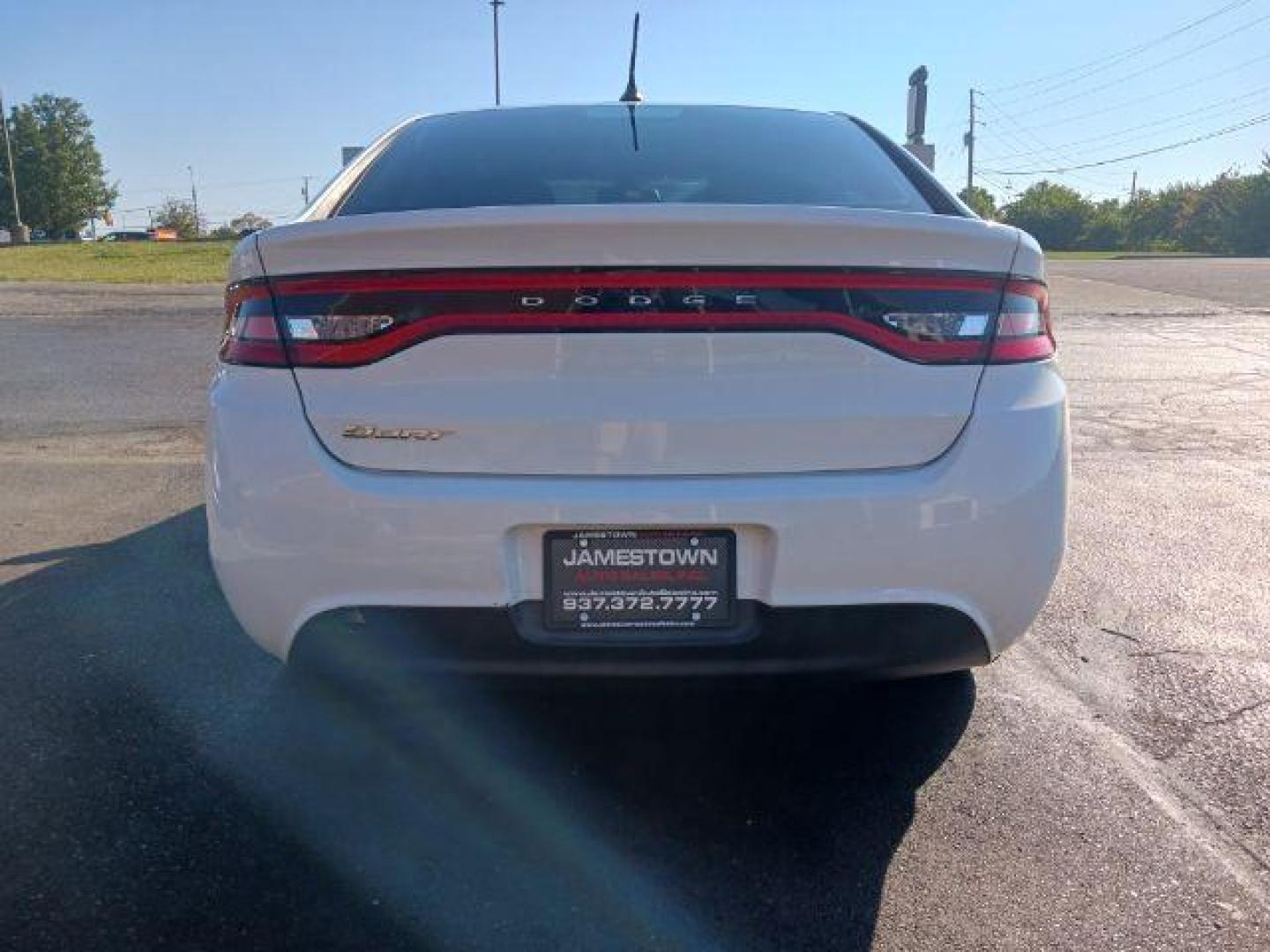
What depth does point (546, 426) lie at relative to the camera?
2281mm

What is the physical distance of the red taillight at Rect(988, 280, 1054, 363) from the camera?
2.42 metres

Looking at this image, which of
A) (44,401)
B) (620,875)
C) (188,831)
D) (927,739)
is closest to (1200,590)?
(927,739)

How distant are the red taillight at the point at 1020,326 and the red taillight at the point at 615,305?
0.58 feet

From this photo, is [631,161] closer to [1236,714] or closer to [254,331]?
[254,331]

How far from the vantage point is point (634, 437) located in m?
2.29

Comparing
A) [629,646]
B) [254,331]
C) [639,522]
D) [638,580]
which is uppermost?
[254,331]

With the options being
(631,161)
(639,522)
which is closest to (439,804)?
(639,522)

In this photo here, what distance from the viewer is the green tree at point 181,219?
94812 mm

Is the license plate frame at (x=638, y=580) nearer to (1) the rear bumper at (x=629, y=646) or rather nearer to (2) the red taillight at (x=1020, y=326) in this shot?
(1) the rear bumper at (x=629, y=646)

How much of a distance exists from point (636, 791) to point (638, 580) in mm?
707

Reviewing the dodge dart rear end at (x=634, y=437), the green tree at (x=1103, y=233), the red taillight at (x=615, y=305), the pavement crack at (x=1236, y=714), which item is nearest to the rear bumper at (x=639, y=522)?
the dodge dart rear end at (x=634, y=437)

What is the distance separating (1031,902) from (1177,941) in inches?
10.6

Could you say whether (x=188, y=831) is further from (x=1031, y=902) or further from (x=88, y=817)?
(x=1031, y=902)

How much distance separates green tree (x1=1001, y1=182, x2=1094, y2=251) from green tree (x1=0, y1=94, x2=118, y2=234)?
65741 millimetres
